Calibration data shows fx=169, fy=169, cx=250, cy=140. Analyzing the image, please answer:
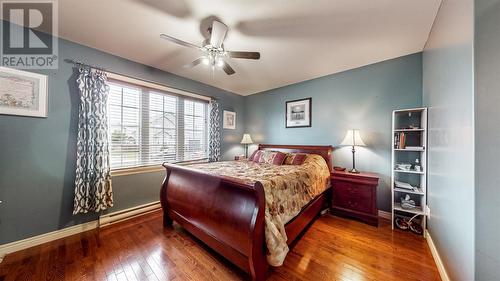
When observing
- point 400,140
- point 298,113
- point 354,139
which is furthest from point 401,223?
point 298,113

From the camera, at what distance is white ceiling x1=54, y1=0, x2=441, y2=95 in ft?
5.41

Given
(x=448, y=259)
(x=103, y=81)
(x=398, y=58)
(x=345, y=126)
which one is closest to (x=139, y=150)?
(x=103, y=81)

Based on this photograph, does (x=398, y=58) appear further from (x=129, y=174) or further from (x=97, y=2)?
(x=129, y=174)

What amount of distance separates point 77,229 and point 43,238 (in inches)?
11.3

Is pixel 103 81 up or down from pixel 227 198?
up

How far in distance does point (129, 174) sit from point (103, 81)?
143 cm

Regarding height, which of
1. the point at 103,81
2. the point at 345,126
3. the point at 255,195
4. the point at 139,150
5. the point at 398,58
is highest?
the point at 398,58

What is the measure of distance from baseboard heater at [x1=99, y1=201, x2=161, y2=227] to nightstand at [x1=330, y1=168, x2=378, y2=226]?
308 centimetres

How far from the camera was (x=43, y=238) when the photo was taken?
201 centimetres

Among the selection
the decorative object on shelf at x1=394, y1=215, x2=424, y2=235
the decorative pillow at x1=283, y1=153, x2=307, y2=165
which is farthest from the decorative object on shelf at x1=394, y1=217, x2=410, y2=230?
the decorative pillow at x1=283, y1=153, x2=307, y2=165

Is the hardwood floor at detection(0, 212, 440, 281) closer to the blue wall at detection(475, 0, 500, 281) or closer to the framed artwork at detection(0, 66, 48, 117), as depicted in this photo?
the blue wall at detection(475, 0, 500, 281)

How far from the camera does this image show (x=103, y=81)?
7.83 feet

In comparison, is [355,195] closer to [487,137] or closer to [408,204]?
[408,204]

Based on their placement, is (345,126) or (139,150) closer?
(139,150)
